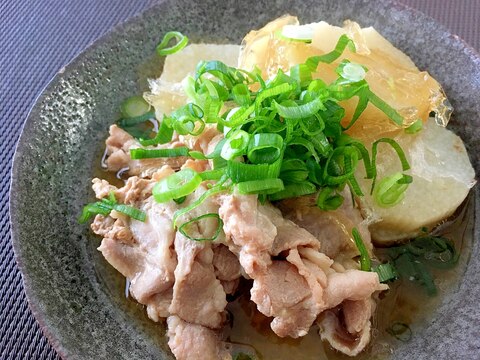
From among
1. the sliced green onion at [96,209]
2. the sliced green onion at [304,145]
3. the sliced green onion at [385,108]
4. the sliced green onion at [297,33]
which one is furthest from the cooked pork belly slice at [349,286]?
the sliced green onion at [297,33]

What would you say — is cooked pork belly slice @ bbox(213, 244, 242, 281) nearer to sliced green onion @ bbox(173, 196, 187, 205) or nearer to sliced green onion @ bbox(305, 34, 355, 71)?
sliced green onion @ bbox(173, 196, 187, 205)

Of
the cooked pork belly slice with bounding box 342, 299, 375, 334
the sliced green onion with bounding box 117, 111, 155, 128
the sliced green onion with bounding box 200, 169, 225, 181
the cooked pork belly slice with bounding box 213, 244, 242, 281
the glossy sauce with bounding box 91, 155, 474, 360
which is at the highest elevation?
the sliced green onion with bounding box 200, 169, 225, 181

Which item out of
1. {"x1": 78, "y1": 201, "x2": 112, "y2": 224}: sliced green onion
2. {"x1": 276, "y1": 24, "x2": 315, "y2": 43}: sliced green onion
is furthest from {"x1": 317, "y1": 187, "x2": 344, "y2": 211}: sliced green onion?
{"x1": 78, "y1": 201, "x2": 112, "y2": 224}: sliced green onion

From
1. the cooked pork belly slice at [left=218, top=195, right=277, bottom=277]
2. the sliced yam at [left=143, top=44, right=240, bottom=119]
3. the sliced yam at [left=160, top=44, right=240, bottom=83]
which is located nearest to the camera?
the cooked pork belly slice at [left=218, top=195, right=277, bottom=277]

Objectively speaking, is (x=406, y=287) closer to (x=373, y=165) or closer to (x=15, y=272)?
(x=373, y=165)

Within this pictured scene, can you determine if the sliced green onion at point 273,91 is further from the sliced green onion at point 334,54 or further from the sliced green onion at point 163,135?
the sliced green onion at point 163,135

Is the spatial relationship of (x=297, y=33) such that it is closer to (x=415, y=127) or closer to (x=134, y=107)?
(x=415, y=127)
